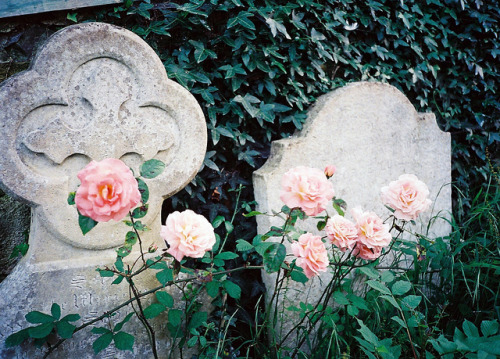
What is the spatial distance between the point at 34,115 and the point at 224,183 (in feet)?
2.82

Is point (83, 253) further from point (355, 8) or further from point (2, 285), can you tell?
point (355, 8)

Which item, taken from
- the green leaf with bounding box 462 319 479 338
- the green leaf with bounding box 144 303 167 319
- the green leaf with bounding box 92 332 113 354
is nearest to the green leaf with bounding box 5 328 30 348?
the green leaf with bounding box 92 332 113 354

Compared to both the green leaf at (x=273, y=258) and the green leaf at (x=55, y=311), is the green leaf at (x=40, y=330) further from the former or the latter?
the green leaf at (x=273, y=258)

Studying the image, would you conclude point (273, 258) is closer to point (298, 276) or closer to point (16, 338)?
point (298, 276)

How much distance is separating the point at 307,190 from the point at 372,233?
11.7 inches

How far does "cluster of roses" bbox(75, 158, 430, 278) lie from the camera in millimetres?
1032

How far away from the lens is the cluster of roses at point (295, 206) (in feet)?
3.39

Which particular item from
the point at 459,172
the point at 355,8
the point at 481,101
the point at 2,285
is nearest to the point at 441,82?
the point at 481,101

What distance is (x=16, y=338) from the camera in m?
1.40

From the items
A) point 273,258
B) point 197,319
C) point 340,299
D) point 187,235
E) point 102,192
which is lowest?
point 197,319

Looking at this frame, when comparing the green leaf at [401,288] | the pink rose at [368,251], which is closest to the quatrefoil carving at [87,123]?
the pink rose at [368,251]

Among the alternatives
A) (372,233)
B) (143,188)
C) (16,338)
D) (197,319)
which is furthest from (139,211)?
(372,233)

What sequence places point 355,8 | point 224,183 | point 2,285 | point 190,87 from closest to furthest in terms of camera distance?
1. point 2,285
2. point 190,87
3. point 224,183
4. point 355,8

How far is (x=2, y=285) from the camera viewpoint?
1469mm
